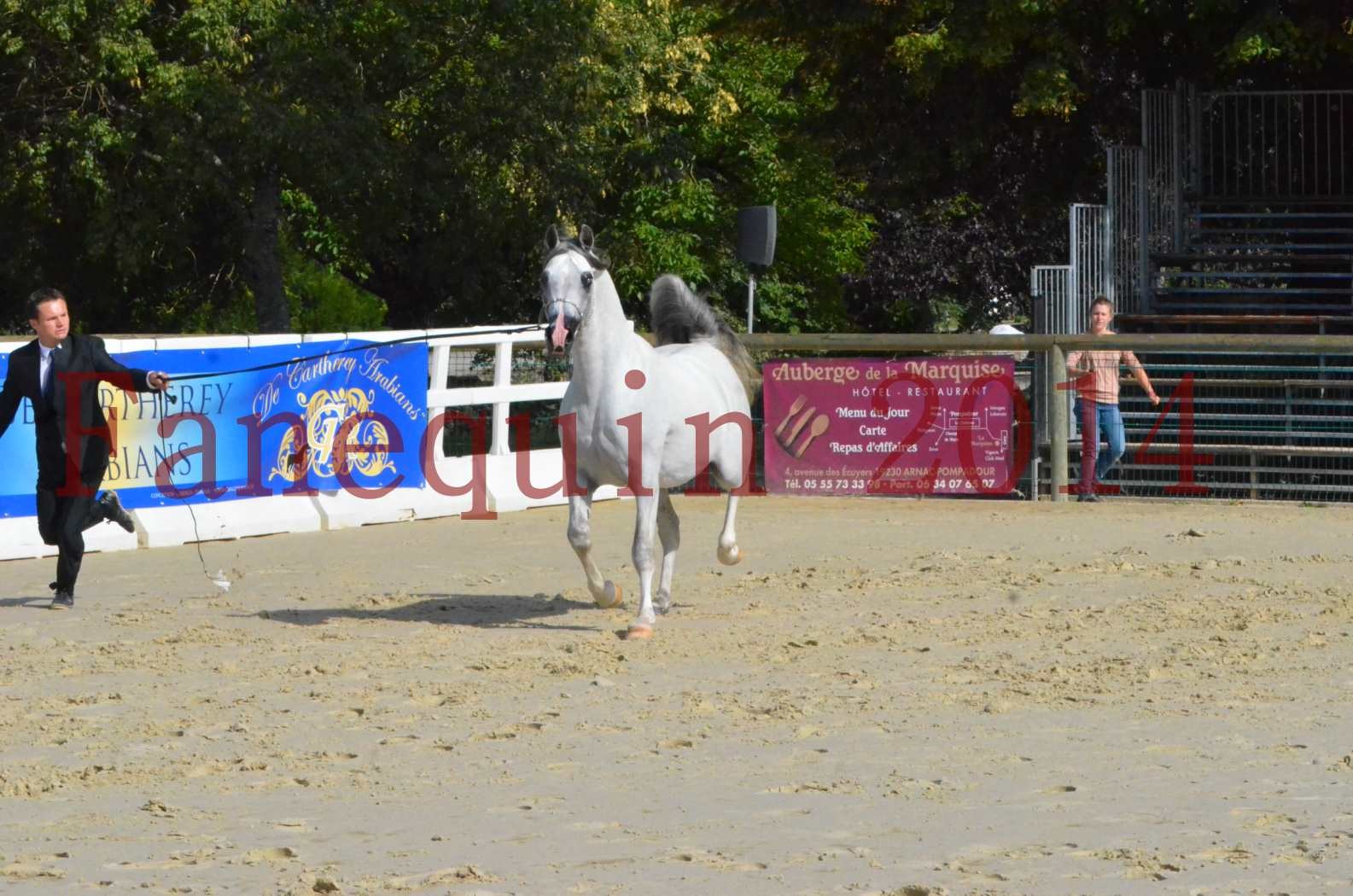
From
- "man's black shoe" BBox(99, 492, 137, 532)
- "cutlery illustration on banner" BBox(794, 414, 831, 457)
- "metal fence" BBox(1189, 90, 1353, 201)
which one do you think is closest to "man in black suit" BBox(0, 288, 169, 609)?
"man's black shoe" BBox(99, 492, 137, 532)

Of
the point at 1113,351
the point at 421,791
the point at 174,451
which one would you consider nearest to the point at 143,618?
the point at 174,451

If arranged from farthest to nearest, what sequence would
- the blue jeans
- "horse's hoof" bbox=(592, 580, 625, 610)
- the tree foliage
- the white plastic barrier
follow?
the tree foliage, the blue jeans, the white plastic barrier, "horse's hoof" bbox=(592, 580, 625, 610)

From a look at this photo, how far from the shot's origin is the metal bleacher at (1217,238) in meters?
19.0

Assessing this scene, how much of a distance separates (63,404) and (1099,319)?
9914mm

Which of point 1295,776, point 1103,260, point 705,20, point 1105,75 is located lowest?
point 1295,776

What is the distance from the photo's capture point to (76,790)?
21.6 feet

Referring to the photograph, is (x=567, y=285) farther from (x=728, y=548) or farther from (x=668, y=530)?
(x=728, y=548)

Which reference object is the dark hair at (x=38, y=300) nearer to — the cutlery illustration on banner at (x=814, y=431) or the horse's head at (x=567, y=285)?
the horse's head at (x=567, y=285)

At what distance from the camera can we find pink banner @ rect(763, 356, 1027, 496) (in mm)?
17078

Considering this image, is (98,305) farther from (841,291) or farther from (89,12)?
(841,291)

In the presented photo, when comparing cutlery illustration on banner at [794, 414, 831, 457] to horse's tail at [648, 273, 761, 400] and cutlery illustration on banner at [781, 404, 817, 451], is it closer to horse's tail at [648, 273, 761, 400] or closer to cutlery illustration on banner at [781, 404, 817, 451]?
cutlery illustration on banner at [781, 404, 817, 451]

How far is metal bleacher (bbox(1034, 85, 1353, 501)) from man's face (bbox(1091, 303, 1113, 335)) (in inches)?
19.8

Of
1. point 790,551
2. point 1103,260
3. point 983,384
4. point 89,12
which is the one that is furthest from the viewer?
point 89,12

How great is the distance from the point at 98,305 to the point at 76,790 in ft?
84.9
